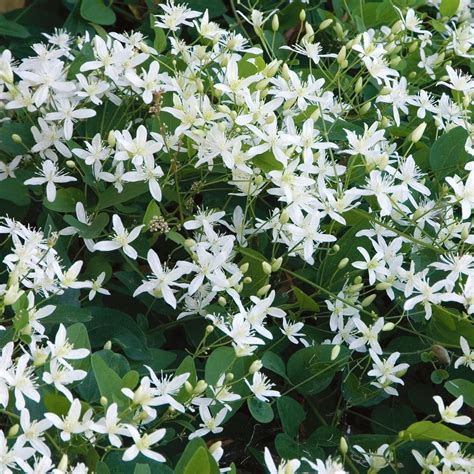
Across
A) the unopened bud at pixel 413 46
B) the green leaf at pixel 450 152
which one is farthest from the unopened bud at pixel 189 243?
the unopened bud at pixel 413 46

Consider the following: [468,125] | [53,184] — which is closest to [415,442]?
[468,125]

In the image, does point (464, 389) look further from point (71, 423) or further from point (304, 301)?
point (71, 423)

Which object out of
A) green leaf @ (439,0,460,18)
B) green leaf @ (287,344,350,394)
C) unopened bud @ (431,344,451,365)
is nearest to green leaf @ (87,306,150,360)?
green leaf @ (287,344,350,394)

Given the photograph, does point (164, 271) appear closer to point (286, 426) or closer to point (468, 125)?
point (286, 426)

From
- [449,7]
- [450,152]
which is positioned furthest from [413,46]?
[450,152]

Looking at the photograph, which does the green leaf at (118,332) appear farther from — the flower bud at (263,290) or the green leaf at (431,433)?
the green leaf at (431,433)

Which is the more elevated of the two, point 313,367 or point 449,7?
point 449,7
